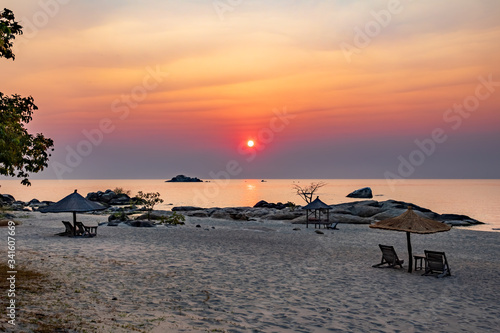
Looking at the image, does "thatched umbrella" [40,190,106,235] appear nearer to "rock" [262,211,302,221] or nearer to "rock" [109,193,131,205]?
"rock" [262,211,302,221]

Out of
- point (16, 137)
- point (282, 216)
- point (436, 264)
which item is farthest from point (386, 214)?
point (16, 137)

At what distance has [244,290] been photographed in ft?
37.9

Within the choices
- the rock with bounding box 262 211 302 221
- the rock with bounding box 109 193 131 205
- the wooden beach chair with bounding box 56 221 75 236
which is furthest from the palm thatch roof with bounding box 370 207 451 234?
the rock with bounding box 109 193 131 205

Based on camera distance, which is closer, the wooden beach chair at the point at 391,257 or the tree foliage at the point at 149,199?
the wooden beach chair at the point at 391,257

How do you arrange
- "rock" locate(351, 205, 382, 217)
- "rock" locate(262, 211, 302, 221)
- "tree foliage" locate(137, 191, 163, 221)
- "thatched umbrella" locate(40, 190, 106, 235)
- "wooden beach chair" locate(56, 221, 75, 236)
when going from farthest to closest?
"rock" locate(351, 205, 382, 217) < "rock" locate(262, 211, 302, 221) < "tree foliage" locate(137, 191, 163, 221) < "wooden beach chair" locate(56, 221, 75, 236) < "thatched umbrella" locate(40, 190, 106, 235)

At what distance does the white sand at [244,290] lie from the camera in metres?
8.76

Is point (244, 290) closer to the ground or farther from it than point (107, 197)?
closer to the ground

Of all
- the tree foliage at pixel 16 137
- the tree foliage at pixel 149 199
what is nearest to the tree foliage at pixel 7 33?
the tree foliage at pixel 16 137

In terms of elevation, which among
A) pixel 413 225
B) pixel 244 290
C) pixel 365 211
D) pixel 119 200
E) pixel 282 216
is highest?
pixel 119 200

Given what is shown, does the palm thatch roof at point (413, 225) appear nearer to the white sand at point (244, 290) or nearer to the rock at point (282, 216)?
the white sand at point (244, 290)

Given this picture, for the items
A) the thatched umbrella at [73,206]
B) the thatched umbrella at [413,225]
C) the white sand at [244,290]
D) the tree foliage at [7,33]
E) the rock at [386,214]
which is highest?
the tree foliage at [7,33]

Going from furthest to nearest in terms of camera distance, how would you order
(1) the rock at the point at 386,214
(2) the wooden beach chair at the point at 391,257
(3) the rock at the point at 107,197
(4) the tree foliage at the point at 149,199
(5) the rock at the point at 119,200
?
(3) the rock at the point at 107,197 → (5) the rock at the point at 119,200 → (1) the rock at the point at 386,214 → (4) the tree foliage at the point at 149,199 → (2) the wooden beach chair at the point at 391,257

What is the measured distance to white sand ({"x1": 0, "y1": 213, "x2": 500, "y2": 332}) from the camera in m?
8.76

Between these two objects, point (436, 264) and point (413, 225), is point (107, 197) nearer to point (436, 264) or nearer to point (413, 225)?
point (413, 225)
